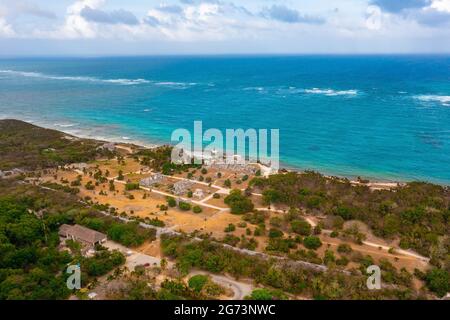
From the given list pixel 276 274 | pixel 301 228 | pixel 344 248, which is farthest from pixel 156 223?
pixel 344 248

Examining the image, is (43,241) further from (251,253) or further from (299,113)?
(299,113)

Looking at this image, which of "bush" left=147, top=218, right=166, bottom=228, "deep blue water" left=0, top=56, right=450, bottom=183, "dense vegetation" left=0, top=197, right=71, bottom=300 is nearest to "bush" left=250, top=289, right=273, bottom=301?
"dense vegetation" left=0, top=197, right=71, bottom=300

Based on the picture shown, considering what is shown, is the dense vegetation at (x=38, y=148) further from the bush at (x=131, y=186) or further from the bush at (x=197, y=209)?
the bush at (x=197, y=209)

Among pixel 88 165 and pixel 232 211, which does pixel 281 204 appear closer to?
pixel 232 211

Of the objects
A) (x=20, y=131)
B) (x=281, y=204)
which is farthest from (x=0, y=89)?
(x=281, y=204)

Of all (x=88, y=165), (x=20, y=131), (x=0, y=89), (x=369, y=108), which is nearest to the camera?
(x=88, y=165)
